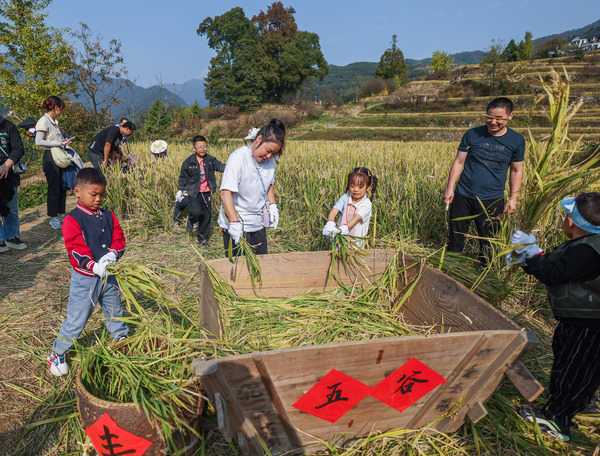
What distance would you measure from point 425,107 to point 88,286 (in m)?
35.4

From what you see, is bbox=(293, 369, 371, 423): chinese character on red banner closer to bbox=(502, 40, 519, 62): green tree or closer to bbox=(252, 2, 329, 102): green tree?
bbox=(252, 2, 329, 102): green tree

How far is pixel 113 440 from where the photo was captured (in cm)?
142

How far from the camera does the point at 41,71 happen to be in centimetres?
923

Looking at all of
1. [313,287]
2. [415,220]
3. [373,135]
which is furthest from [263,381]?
[373,135]

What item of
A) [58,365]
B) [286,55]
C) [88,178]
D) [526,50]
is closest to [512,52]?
[526,50]

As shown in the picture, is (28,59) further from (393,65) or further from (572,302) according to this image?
(393,65)

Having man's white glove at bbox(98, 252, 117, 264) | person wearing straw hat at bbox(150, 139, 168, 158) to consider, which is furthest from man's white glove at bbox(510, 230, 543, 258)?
person wearing straw hat at bbox(150, 139, 168, 158)

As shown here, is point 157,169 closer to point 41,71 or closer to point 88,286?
point 88,286

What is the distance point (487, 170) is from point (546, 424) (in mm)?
2009

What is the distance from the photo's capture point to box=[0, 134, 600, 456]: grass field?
5.57ft

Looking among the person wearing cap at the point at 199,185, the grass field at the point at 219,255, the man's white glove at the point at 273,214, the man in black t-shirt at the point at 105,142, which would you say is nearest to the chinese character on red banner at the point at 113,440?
the grass field at the point at 219,255

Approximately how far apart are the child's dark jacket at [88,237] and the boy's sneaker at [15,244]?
2.94 meters

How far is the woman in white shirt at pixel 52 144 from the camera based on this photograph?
409 cm

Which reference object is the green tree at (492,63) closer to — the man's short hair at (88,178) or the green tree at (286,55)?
the green tree at (286,55)
